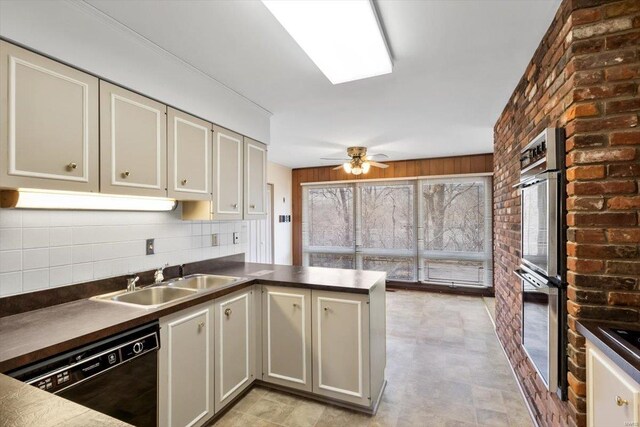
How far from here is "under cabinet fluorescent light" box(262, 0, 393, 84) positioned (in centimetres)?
148

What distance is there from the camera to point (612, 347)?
1.12 metres

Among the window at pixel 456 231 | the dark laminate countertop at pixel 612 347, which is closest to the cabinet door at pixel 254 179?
the dark laminate countertop at pixel 612 347

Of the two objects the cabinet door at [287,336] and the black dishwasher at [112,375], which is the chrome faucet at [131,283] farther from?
the cabinet door at [287,336]

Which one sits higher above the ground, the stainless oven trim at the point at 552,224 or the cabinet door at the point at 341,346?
the stainless oven trim at the point at 552,224

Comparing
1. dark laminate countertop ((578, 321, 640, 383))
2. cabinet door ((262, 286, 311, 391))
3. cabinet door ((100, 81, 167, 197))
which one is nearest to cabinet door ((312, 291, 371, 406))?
cabinet door ((262, 286, 311, 391))

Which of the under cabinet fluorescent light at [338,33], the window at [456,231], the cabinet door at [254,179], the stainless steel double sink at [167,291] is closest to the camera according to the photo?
the under cabinet fluorescent light at [338,33]

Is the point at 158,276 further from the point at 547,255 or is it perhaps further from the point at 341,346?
the point at 547,255

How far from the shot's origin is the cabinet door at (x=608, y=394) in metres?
1.01

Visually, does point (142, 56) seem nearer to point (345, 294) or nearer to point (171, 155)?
point (171, 155)

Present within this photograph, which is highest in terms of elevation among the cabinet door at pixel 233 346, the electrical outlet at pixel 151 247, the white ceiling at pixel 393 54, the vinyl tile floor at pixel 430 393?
the white ceiling at pixel 393 54

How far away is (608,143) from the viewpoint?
1372mm

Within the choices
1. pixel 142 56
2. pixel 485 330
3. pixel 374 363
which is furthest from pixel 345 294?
pixel 485 330

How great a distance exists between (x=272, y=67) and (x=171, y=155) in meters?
0.96

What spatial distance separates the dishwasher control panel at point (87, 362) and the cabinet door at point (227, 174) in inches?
45.3
